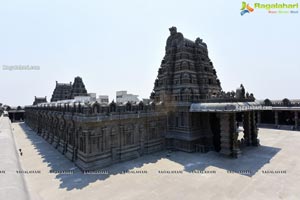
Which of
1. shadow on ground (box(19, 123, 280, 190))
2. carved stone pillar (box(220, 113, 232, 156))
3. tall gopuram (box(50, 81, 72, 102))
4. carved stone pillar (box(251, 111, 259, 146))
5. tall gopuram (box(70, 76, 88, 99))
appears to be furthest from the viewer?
tall gopuram (box(50, 81, 72, 102))

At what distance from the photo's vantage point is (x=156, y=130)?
84.9 ft

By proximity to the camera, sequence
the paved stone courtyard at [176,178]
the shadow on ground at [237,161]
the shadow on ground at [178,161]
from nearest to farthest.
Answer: the paved stone courtyard at [176,178] < the shadow on ground at [178,161] < the shadow on ground at [237,161]

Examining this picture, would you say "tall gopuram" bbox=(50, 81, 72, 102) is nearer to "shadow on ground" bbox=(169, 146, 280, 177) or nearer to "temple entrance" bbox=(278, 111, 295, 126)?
"shadow on ground" bbox=(169, 146, 280, 177)

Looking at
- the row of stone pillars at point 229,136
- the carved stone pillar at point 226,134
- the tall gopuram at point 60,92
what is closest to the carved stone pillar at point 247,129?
the row of stone pillars at point 229,136

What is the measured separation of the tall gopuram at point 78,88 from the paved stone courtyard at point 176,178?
3084cm

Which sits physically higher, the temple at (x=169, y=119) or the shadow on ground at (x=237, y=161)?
the temple at (x=169, y=119)

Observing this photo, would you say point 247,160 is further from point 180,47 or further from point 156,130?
point 180,47

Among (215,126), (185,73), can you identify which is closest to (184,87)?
(185,73)

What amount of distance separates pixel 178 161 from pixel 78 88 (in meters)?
42.5

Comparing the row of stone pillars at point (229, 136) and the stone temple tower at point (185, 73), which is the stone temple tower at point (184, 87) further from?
the row of stone pillars at point (229, 136)

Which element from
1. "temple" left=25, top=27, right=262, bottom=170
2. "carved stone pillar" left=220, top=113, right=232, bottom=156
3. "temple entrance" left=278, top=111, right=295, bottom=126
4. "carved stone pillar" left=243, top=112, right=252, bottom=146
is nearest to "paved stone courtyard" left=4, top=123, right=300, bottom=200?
"carved stone pillar" left=220, top=113, right=232, bottom=156

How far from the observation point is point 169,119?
27.6 metres

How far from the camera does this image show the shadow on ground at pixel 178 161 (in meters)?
16.3

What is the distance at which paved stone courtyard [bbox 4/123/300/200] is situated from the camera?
1321cm
